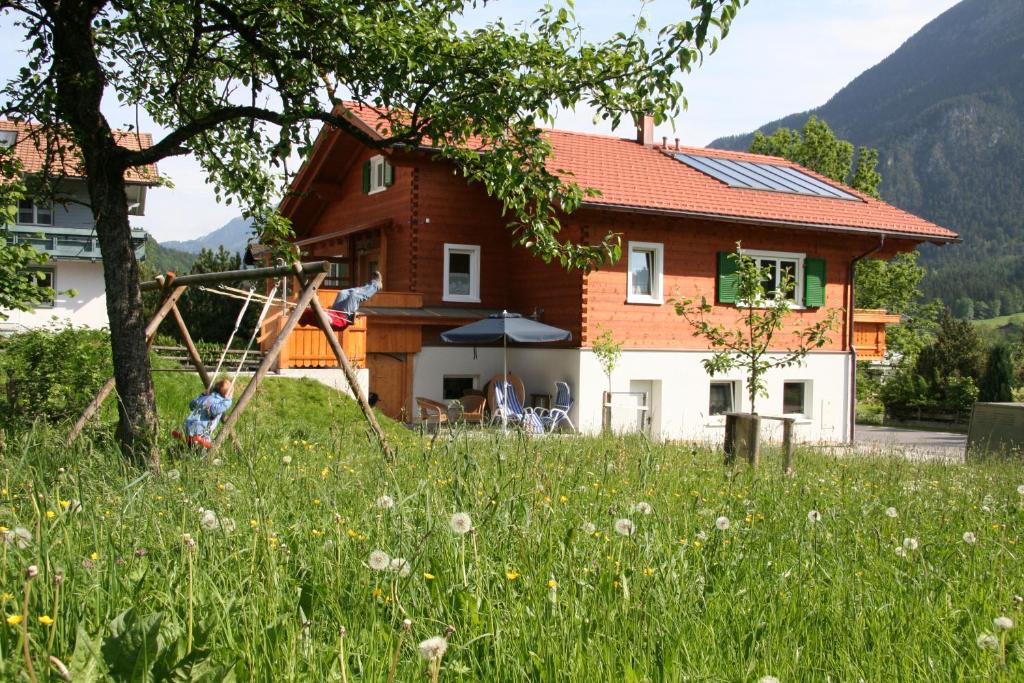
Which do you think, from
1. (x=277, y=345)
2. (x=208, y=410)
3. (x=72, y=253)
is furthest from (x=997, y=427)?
(x=72, y=253)

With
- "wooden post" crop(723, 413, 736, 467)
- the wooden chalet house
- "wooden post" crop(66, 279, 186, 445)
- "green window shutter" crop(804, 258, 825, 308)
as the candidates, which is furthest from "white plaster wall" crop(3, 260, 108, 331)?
"wooden post" crop(723, 413, 736, 467)

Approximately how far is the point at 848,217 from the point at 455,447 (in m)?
20.8

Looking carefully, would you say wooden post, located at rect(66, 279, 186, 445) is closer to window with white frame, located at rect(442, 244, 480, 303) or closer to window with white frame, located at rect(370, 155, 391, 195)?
window with white frame, located at rect(442, 244, 480, 303)

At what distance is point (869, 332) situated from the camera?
85.3ft

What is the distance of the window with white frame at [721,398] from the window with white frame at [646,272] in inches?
104

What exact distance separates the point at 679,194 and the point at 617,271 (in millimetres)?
2450

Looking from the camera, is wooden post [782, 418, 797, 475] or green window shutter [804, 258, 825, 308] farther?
green window shutter [804, 258, 825, 308]

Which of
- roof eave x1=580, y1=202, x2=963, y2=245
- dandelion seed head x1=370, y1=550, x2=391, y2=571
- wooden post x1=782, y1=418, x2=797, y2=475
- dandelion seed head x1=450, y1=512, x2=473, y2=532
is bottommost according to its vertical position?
wooden post x1=782, y1=418, x2=797, y2=475

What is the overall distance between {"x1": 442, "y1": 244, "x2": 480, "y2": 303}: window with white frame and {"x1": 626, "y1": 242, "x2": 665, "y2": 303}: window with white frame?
11.2ft

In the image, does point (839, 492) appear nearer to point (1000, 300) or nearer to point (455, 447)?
point (455, 447)

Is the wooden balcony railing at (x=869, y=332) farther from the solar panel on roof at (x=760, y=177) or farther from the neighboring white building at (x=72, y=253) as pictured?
the neighboring white building at (x=72, y=253)

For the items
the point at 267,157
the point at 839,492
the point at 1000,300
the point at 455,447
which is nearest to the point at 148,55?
the point at 267,157

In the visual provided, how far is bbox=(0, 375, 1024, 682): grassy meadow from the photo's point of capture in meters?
2.80

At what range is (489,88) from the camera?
7.84m
